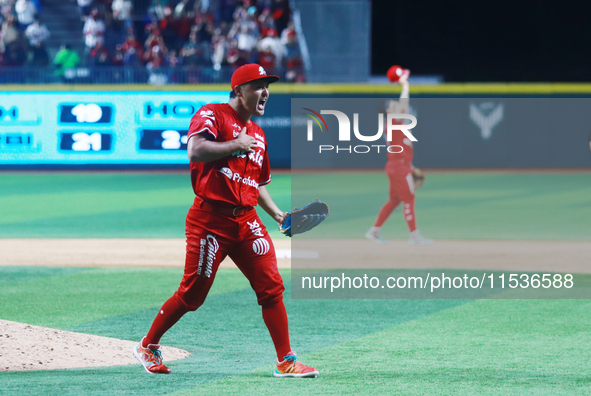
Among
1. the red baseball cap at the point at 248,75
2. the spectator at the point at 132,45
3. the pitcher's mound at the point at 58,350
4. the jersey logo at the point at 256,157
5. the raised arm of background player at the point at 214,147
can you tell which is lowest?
the pitcher's mound at the point at 58,350

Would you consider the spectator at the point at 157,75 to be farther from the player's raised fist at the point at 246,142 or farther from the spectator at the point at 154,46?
the player's raised fist at the point at 246,142

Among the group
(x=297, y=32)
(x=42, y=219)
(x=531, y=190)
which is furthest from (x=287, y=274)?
(x=297, y=32)

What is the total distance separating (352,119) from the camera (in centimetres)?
2236

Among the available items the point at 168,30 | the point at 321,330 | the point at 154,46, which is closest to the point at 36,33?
the point at 154,46

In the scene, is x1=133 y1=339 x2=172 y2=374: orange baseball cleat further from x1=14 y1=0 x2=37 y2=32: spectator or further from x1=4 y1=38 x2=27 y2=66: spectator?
x1=14 y1=0 x2=37 y2=32: spectator

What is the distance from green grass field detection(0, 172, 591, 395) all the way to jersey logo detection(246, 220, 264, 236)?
851 mm

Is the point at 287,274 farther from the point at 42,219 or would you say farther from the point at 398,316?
the point at 42,219

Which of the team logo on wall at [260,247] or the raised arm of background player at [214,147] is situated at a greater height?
the raised arm of background player at [214,147]

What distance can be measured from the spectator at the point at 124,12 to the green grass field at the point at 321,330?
13852 mm

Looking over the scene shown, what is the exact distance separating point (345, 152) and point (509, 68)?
25.7ft

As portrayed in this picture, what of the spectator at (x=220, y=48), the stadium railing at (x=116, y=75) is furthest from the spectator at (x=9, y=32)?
the spectator at (x=220, y=48)

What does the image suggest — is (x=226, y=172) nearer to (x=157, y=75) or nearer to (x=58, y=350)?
(x=58, y=350)

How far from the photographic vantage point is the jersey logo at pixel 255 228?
196 inches

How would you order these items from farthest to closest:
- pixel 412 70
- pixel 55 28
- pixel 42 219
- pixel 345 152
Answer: pixel 412 70 < pixel 55 28 < pixel 345 152 < pixel 42 219
